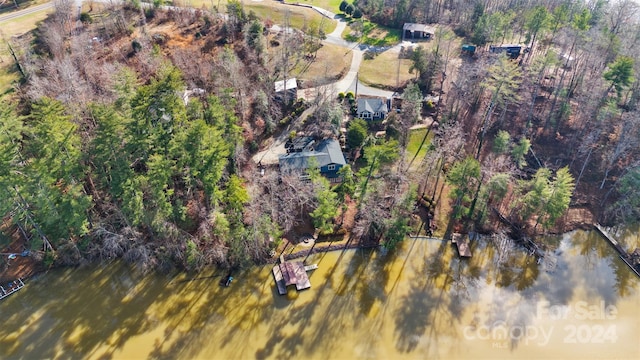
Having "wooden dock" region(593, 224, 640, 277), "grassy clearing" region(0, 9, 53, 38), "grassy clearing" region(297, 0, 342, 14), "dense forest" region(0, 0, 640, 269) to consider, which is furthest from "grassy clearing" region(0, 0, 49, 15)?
"wooden dock" region(593, 224, 640, 277)

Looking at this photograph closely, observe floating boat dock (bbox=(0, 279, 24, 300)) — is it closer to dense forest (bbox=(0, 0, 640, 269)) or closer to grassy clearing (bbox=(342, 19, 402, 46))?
dense forest (bbox=(0, 0, 640, 269))

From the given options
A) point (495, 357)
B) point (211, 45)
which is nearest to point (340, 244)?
point (495, 357)

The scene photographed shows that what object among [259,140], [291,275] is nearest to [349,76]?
[259,140]

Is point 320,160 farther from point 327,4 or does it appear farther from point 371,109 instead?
point 327,4

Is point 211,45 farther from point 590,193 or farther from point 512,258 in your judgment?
point 590,193

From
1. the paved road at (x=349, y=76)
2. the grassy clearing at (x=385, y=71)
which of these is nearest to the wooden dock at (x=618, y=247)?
the paved road at (x=349, y=76)

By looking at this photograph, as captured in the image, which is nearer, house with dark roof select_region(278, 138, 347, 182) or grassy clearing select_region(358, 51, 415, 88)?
Result: house with dark roof select_region(278, 138, 347, 182)

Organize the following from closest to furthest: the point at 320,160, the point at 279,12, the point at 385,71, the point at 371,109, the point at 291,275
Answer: the point at 291,275 < the point at 320,160 < the point at 371,109 < the point at 385,71 < the point at 279,12

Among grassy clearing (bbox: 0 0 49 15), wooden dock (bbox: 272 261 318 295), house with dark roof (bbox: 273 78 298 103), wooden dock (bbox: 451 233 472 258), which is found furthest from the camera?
grassy clearing (bbox: 0 0 49 15)
